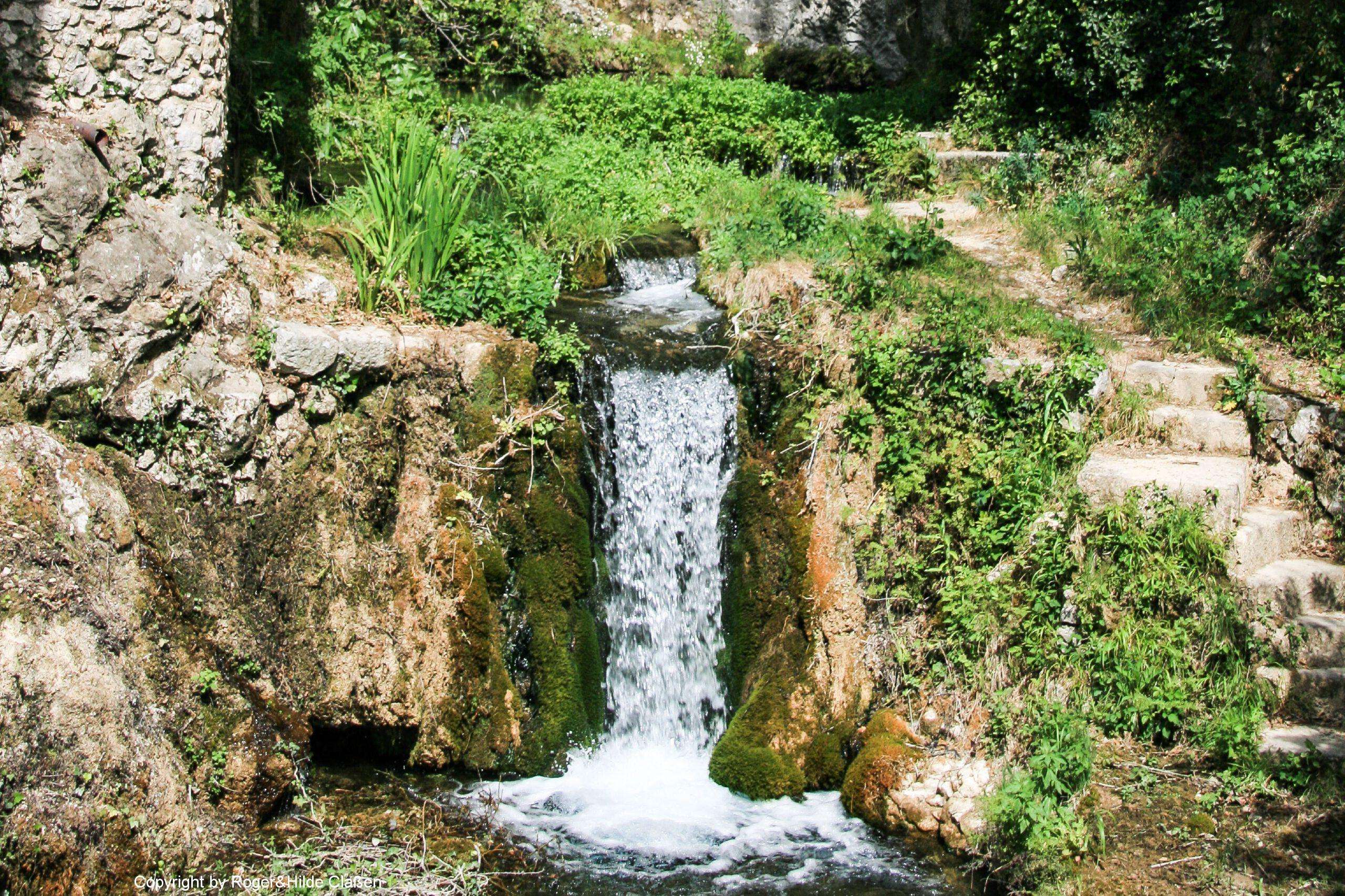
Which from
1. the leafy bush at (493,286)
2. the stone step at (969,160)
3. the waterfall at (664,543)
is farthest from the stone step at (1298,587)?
the stone step at (969,160)

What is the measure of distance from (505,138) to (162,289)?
16.6 ft

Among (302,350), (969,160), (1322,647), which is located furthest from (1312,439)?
(302,350)

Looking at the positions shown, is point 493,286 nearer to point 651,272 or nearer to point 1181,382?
point 651,272

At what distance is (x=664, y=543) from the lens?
21.7 ft

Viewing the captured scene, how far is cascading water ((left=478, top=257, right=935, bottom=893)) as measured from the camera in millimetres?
5469

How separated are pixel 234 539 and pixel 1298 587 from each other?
226 inches

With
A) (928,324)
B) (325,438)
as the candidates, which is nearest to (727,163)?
(928,324)

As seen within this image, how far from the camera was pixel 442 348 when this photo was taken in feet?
20.9

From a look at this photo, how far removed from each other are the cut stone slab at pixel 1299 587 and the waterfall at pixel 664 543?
306 cm

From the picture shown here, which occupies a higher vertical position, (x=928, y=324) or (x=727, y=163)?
(x=727, y=163)

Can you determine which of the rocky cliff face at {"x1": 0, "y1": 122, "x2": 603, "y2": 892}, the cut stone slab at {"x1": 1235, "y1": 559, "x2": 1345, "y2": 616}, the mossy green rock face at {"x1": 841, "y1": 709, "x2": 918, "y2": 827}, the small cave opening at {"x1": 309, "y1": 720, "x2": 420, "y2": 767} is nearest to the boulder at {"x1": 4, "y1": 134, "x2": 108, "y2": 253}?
the rocky cliff face at {"x1": 0, "y1": 122, "x2": 603, "y2": 892}

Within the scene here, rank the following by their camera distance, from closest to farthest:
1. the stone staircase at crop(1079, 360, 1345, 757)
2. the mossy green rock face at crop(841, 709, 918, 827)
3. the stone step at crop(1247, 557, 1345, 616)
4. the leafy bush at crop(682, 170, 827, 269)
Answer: the stone staircase at crop(1079, 360, 1345, 757) → the mossy green rock face at crop(841, 709, 918, 827) → the stone step at crop(1247, 557, 1345, 616) → the leafy bush at crop(682, 170, 827, 269)

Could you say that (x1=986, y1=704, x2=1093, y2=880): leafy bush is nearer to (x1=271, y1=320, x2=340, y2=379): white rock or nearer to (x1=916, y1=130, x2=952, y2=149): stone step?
(x1=271, y1=320, x2=340, y2=379): white rock

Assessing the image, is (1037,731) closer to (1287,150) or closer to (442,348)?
(442,348)
